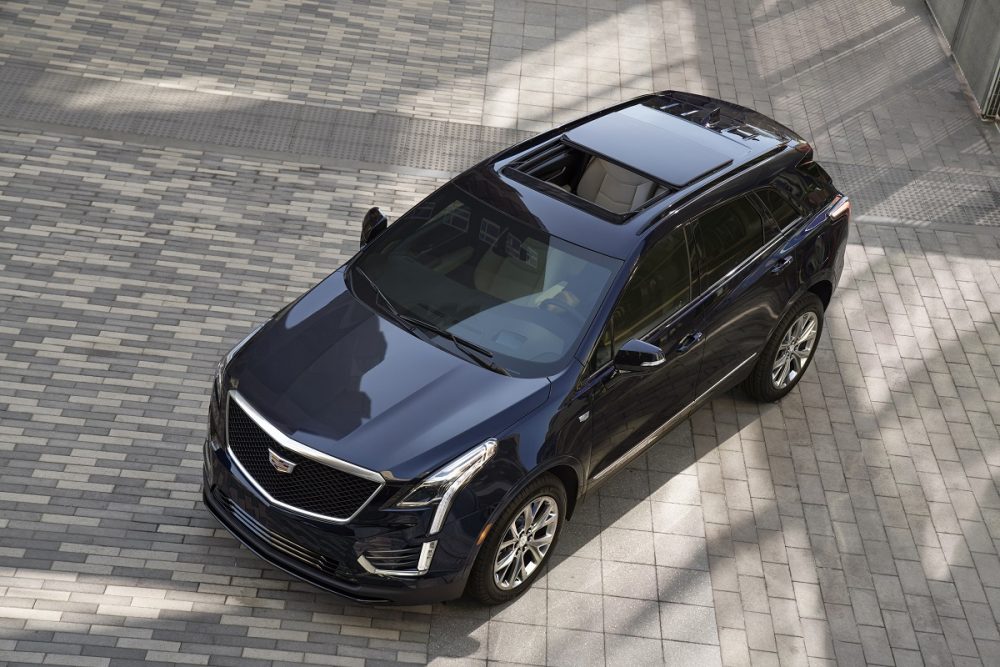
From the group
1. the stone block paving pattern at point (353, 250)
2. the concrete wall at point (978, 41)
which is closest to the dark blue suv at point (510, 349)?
the stone block paving pattern at point (353, 250)

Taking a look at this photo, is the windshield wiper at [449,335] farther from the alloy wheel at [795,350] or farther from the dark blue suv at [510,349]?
the alloy wheel at [795,350]

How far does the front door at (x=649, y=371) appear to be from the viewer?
20.9ft

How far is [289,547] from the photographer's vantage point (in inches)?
232

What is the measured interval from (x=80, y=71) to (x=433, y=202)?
18.3 feet

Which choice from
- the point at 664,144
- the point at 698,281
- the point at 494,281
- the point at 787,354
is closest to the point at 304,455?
the point at 494,281

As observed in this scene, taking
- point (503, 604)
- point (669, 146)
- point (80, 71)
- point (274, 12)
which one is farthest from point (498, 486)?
point (274, 12)

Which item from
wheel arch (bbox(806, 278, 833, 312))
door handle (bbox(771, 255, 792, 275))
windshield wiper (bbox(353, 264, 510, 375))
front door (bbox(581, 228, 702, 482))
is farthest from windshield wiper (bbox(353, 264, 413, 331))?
wheel arch (bbox(806, 278, 833, 312))

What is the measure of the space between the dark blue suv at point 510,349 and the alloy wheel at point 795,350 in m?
0.04

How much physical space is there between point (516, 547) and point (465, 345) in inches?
42.6

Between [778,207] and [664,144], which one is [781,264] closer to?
[778,207]

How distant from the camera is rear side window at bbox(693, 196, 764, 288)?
22.8 feet

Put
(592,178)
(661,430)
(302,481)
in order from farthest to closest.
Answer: (592,178), (661,430), (302,481)

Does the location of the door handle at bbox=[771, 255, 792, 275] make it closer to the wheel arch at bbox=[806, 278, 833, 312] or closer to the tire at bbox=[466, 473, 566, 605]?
the wheel arch at bbox=[806, 278, 833, 312]

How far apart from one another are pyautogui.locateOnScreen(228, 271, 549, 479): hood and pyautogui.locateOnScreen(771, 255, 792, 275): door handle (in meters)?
2.08
